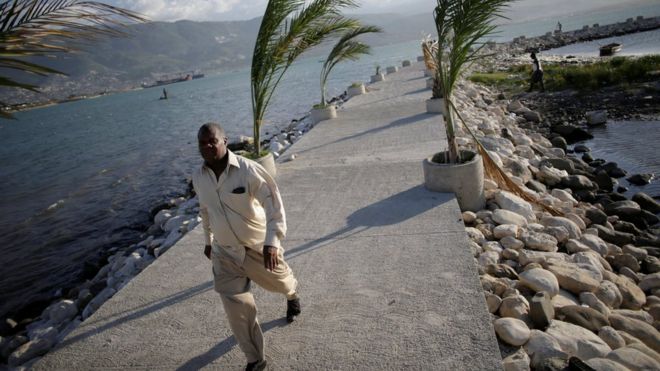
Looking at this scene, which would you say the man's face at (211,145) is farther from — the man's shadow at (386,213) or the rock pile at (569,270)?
the rock pile at (569,270)

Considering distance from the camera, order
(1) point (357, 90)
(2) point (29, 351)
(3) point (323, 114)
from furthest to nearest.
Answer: (1) point (357, 90)
(3) point (323, 114)
(2) point (29, 351)

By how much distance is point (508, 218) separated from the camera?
17.1 ft

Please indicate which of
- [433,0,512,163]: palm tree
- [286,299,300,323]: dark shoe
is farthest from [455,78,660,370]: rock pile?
[286,299,300,323]: dark shoe

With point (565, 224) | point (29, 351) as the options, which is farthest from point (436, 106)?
point (29, 351)

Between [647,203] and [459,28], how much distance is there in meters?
4.27

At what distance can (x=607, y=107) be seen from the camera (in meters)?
13.5

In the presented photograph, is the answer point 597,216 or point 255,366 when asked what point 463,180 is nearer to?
point 597,216

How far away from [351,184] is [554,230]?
9.20ft

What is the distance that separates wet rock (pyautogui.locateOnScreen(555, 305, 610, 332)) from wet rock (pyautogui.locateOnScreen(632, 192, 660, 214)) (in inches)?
164

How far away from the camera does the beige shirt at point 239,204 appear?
2893mm

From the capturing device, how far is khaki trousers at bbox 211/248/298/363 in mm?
2818

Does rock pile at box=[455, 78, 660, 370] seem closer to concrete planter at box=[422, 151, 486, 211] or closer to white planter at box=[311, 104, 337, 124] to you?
concrete planter at box=[422, 151, 486, 211]

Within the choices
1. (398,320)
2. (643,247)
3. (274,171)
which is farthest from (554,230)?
(274,171)

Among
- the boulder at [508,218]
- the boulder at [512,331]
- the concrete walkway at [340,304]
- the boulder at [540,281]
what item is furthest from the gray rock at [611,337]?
the boulder at [508,218]
